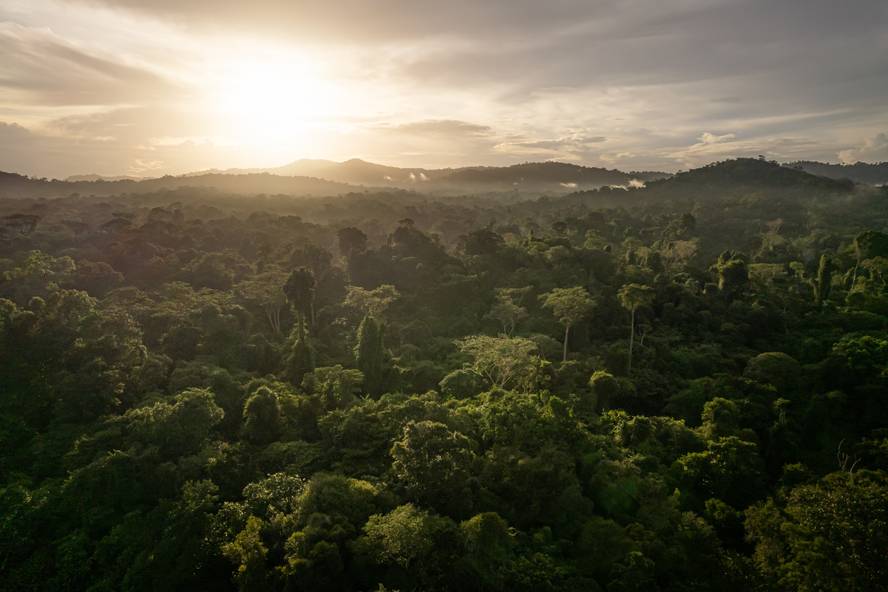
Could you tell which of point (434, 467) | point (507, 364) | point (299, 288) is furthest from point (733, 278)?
point (434, 467)

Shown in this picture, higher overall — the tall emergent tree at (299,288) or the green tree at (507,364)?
the tall emergent tree at (299,288)

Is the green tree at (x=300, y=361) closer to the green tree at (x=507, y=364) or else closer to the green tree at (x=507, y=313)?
the green tree at (x=507, y=364)

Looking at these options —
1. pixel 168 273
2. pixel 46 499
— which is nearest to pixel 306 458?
pixel 46 499

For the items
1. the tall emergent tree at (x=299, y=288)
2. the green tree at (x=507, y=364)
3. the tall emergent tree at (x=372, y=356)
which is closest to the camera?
the green tree at (x=507, y=364)

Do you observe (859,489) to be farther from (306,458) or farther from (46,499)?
(46,499)

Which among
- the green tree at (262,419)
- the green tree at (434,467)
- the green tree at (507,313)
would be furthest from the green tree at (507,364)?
the green tree at (262,419)

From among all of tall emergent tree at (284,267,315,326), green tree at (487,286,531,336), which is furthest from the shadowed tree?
tall emergent tree at (284,267,315,326)

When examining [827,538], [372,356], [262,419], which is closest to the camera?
[827,538]

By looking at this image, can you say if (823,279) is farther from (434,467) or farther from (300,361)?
(300,361)

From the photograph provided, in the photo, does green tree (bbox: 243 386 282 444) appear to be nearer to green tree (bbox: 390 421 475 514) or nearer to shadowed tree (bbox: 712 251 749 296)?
green tree (bbox: 390 421 475 514)
